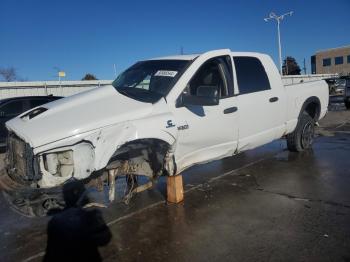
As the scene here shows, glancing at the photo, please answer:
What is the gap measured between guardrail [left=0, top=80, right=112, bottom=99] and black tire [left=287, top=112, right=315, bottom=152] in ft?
50.0

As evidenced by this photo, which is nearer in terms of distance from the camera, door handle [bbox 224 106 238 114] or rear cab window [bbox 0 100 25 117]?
door handle [bbox 224 106 238 114]

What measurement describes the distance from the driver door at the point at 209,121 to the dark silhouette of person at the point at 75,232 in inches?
50.3

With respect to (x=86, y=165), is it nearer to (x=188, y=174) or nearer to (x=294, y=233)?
(x=294, y=233)

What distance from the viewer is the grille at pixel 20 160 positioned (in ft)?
12.1

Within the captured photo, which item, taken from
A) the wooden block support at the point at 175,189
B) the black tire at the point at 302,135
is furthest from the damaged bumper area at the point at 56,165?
the black tire at the point at 302,135

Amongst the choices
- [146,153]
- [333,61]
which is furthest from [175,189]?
[333,61]

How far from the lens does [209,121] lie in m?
4.95

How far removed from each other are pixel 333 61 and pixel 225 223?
80.0 meters

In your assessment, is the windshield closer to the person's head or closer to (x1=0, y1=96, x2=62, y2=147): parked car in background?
the person's head

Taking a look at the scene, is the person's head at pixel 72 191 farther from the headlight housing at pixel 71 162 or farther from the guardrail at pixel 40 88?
the guardrail at pixel 40 88

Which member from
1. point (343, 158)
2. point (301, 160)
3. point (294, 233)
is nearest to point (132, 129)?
point (294, 233)

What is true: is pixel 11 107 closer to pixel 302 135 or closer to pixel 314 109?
pixel 302 135

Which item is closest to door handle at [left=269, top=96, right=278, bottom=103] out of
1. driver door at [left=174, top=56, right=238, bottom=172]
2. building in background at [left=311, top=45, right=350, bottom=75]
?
driver door at [left=174, top=56, right=238, bottom=172]

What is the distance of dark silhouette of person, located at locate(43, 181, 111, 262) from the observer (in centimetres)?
381
